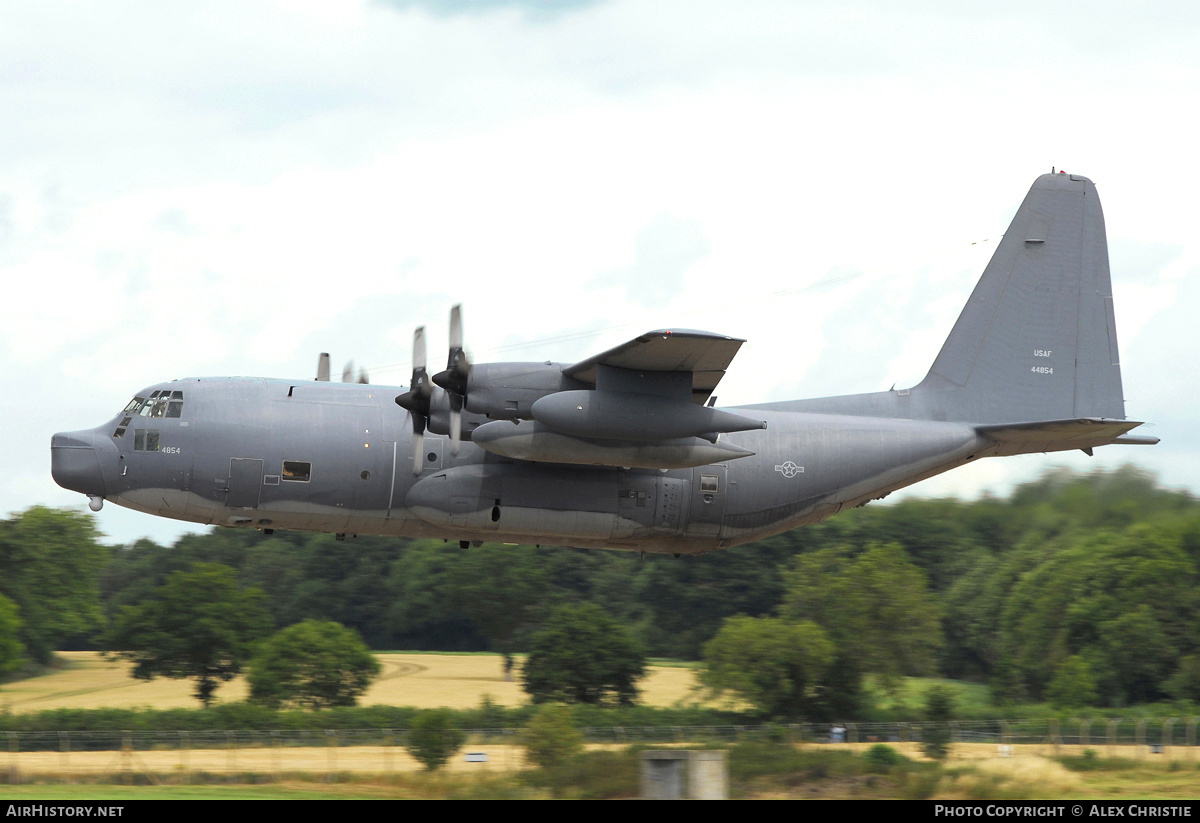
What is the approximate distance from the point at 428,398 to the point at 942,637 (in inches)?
1342

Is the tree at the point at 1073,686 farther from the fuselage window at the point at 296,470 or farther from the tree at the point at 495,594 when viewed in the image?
the fuselage window at the point at 296,470

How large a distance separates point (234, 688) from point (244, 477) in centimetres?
2850

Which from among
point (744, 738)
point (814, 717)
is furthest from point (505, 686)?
point (744, 738)

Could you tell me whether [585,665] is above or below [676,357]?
below

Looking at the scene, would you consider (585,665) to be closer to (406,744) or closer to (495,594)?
(495,594)

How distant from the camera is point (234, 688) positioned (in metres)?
45.2

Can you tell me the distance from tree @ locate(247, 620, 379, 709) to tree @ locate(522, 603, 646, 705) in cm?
626

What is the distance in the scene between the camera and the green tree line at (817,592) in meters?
41.1

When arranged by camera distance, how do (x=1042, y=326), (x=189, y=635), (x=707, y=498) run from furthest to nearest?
1. (x=189, y=635)
2. (x=1042, y=326)
3. (x=707, y=498)

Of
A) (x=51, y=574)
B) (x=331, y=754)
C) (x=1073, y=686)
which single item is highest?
(x=51, y=574)

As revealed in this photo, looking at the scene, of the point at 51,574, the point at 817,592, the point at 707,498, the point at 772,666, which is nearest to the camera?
the point at 707,498

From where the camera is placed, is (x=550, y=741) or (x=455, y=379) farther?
(x=550, y=741)

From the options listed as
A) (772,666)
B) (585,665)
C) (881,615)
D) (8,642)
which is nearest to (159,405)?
(772,666)

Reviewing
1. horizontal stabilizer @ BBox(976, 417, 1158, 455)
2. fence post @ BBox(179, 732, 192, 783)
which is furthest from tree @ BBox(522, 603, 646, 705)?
horizontal stabilizer @ BBox(976, 417, 1158, 455)
